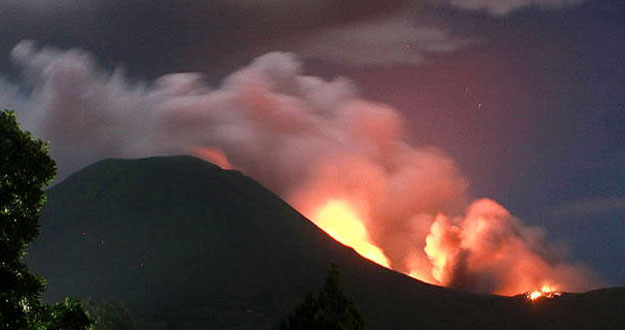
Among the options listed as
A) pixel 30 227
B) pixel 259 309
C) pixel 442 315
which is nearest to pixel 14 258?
pixel 30 227

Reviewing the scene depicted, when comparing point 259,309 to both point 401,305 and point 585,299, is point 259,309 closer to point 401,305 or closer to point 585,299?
point 401,305

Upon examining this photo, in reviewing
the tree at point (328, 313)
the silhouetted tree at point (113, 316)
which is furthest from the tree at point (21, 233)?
the silhouetted tree at point (113, 316)

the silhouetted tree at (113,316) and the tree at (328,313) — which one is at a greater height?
the silhouetted tree at (113,316)

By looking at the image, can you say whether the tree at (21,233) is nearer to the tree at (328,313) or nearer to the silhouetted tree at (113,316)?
the tree at (328,313)

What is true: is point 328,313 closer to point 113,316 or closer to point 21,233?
point 21,233

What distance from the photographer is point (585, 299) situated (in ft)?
521

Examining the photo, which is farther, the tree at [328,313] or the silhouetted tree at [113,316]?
Answer: the silhouetted tree at [113,316]

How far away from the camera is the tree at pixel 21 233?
45.8 ft

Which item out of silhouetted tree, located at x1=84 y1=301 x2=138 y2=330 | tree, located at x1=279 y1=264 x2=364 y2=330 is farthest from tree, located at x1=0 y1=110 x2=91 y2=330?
silhouetted tree, located at x1=84 y1=301 x2=138 y2=330

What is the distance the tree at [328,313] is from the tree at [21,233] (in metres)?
5.61

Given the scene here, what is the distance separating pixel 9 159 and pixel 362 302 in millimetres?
179994

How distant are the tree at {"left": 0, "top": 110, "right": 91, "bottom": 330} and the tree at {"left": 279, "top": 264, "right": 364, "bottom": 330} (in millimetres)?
5606

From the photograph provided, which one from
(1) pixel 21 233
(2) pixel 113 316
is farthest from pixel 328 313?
(2) pixel 113 316

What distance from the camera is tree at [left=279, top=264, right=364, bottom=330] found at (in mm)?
17625
